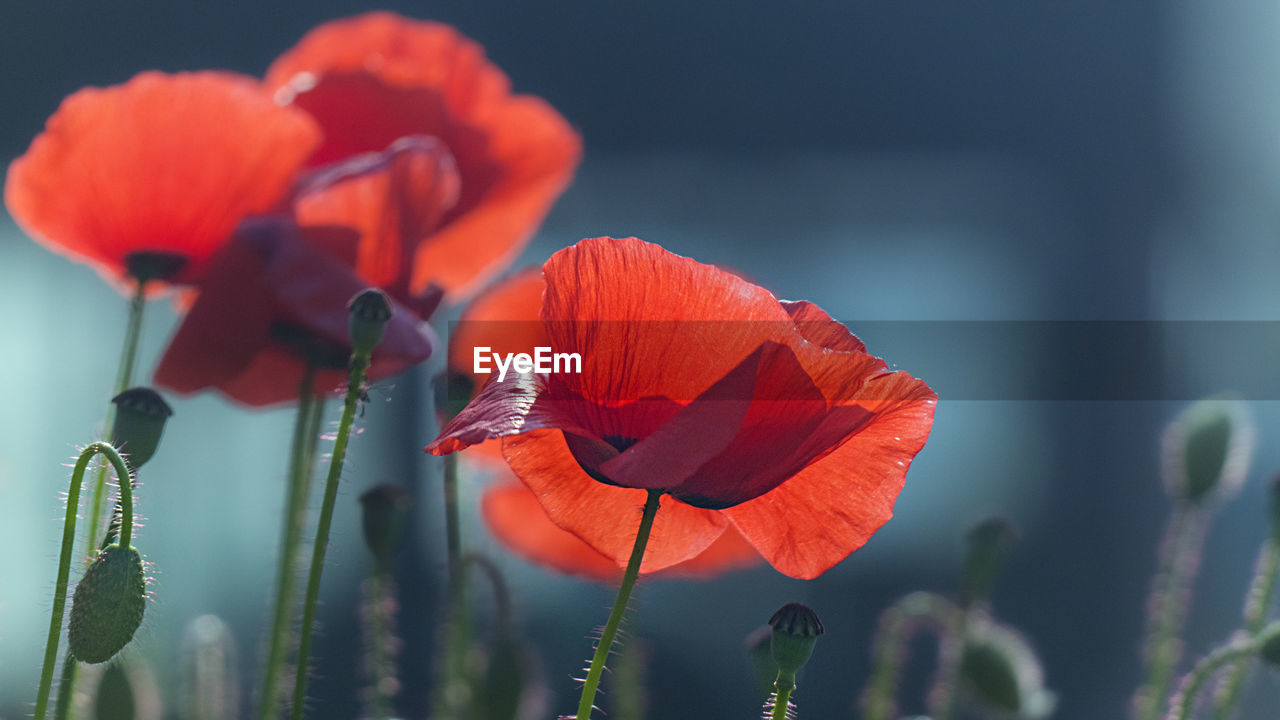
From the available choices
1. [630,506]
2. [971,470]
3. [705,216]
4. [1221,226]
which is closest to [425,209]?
[630,506]

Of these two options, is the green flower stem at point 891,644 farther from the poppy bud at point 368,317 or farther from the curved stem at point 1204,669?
the poppy bud at point 368,317

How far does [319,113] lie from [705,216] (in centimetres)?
261

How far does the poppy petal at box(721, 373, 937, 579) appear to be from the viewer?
0.26 m

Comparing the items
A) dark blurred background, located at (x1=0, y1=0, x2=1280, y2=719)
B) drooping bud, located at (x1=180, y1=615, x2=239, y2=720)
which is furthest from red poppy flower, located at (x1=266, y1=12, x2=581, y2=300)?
dark blurred background, located at (x1=0, y1=0, x2=1280, y2=719)

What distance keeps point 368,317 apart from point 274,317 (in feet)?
0.45

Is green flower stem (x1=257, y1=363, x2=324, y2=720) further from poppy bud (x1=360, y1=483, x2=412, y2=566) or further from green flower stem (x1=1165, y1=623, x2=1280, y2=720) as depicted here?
green flower stem (x1=1165, y1=623, x2=1280, y2=720)

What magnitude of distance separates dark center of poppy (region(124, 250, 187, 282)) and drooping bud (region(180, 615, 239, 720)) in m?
0.12

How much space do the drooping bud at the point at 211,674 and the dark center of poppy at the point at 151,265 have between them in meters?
0.12

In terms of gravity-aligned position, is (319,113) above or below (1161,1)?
below

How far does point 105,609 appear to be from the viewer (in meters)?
0.26

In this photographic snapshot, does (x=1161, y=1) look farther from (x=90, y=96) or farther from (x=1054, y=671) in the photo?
(x=90, y=96)

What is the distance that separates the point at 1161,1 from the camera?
305cm

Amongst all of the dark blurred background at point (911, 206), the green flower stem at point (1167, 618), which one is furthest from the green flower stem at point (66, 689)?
the dark blurred background at point (911, 206)

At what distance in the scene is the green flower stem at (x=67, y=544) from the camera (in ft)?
0.87
